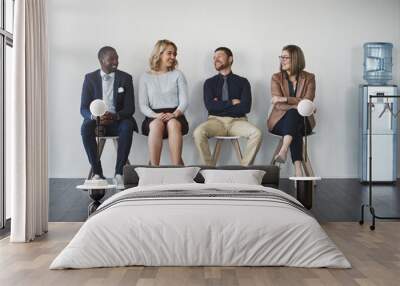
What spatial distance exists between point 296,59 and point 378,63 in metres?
1.42

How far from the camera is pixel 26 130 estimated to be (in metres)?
5.84

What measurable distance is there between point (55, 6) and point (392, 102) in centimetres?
503

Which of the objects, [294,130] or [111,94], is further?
[111,94]

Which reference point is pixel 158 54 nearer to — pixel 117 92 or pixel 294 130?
pixel 117 92

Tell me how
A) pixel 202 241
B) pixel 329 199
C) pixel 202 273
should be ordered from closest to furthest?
pixel 202 273, pixel 202 241, pixel 329 199

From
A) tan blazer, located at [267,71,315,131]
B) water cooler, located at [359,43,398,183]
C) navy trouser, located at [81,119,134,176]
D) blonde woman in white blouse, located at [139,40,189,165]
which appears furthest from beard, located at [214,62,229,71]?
water cooler, located at [359,43,398,183]

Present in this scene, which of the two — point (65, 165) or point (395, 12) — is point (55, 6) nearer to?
point (65, 165)

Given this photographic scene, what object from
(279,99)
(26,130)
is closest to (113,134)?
(279,99)

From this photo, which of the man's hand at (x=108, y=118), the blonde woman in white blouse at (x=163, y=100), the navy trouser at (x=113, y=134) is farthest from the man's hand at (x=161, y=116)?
the man's hand at (x=108, y=118)

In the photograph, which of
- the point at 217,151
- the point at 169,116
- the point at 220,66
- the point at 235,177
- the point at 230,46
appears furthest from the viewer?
the point at 230,46

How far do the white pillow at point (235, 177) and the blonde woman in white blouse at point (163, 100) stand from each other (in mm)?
2483

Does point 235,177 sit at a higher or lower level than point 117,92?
lower

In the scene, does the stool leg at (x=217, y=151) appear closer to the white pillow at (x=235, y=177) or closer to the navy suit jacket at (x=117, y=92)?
the navy suit jacket at (x=117, y=92)

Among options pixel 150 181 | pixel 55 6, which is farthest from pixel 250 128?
pixel 55 6
